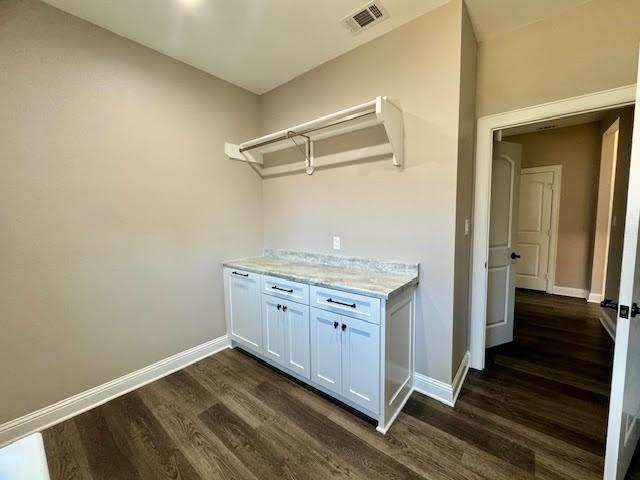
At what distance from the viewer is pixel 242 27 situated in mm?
1941

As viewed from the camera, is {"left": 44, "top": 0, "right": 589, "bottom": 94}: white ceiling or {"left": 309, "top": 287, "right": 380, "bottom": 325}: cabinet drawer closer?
{"left": 309, "top": 287, "right": 380, "bottom": 325}: cabinet drawer

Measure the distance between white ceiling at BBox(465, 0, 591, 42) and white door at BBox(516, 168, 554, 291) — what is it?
11.2 feet

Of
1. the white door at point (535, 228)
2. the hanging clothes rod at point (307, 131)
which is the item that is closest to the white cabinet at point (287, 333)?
the hanging clothes rod at point (307, 131)

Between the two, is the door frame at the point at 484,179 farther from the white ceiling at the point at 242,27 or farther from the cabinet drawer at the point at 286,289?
the cabinet drawer at the point at 286,289

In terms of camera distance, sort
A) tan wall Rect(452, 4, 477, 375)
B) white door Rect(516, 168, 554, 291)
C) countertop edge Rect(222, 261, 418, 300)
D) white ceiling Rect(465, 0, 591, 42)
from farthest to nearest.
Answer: white door Rect(516, 168, 554, 291)
tan wall Rect(452, 4, 477, 375)
white ceiling Rect(465, 0, 591, 42)
countertop edge Rect(222, 261, 418, 300)

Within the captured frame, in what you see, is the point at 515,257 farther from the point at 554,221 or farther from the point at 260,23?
the point at 260,23

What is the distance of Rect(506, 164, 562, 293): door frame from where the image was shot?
434 cm

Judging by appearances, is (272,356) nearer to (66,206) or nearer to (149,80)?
(66,206)

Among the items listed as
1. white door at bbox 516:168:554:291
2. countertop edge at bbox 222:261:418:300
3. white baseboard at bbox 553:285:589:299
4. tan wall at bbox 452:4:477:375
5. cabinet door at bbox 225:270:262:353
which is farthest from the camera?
white door at bbox 516:168:554:291

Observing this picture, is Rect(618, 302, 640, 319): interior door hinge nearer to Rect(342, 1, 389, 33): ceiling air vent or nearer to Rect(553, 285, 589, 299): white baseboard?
Rect(342, 1, 389, 33): ceiling air vent

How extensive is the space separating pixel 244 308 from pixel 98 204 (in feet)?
4.53

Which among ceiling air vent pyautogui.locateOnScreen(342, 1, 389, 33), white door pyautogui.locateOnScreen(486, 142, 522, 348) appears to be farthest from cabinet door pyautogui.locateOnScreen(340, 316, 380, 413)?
ceiling air vent pyautogui.locateOnScreen(342, 1, 389, 33)

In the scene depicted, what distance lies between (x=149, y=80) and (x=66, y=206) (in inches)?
45.3

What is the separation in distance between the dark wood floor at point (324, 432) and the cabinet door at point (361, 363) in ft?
0.60
